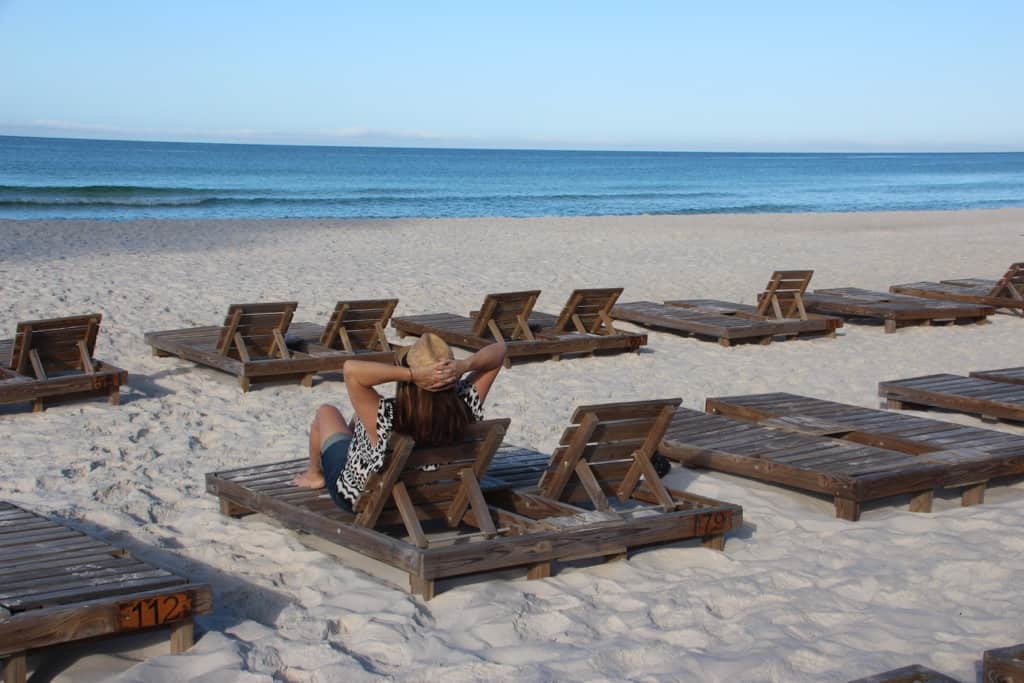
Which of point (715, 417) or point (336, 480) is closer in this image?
point (336, 480)

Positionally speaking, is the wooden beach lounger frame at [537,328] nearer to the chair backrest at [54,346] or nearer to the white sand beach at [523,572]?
the white sand beach at [523,572]

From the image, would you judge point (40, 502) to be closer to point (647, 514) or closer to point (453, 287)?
point (647, 514)

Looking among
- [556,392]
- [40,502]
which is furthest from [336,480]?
[556,392]

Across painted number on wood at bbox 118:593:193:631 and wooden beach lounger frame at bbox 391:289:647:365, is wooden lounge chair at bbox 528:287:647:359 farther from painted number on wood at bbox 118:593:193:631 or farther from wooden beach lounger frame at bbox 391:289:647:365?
painted number on wood at bbox 118:593:193:631

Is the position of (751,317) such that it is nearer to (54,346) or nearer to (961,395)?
(961,395)

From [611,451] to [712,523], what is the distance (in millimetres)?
612

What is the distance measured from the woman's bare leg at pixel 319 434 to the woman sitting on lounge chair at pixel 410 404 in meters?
0.21

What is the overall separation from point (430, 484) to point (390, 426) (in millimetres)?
377

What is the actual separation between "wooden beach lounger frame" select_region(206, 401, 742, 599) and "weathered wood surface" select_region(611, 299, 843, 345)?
22.3ft

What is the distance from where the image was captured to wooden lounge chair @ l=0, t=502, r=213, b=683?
4.11m

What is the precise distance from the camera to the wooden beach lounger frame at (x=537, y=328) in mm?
11570

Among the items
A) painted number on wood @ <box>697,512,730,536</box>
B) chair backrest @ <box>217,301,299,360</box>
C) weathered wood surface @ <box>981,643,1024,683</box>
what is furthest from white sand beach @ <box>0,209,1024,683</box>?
weathered wood surface @ <box>981,643,1024,683</box>

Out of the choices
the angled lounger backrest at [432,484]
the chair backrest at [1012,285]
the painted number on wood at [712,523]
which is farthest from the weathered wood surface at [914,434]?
the chair backrest at [1012,285]

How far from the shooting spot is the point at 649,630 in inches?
195
